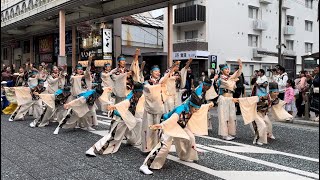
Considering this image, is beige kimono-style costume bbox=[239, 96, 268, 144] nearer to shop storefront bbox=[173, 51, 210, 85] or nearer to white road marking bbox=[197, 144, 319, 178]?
white road marking bbox=[197, 144, 319, 178]

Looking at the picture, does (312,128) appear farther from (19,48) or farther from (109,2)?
(19,48)

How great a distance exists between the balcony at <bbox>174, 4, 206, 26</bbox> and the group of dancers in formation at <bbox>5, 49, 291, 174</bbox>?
14.6m

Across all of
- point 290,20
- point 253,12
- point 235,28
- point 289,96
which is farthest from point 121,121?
point 290,20

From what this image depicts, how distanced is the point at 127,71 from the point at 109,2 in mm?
8946

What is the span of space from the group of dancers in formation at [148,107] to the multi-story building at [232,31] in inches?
520

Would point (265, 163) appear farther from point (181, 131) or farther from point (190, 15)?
point (190, 15)

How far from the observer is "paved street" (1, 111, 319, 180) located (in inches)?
197

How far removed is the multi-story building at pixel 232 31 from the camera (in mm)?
23891

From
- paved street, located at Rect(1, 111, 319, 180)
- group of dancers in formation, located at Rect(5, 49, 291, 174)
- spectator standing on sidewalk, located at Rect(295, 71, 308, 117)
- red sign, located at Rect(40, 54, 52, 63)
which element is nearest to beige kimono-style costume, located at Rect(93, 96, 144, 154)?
group of dancers in formation, located at Rect(5, 49, 291, 174)

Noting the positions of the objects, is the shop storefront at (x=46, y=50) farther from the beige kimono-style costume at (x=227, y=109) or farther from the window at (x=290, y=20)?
the beige kimono-style costume at (x=227, y=109)

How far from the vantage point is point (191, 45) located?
23.8 m

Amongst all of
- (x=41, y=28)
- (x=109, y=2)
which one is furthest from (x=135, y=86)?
(x=41, y=28)

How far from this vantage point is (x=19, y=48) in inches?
1232

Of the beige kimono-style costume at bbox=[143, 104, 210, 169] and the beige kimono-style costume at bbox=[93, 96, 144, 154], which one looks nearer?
the beige kimono-style costume at bbox=[143, 104, 210, 169]
